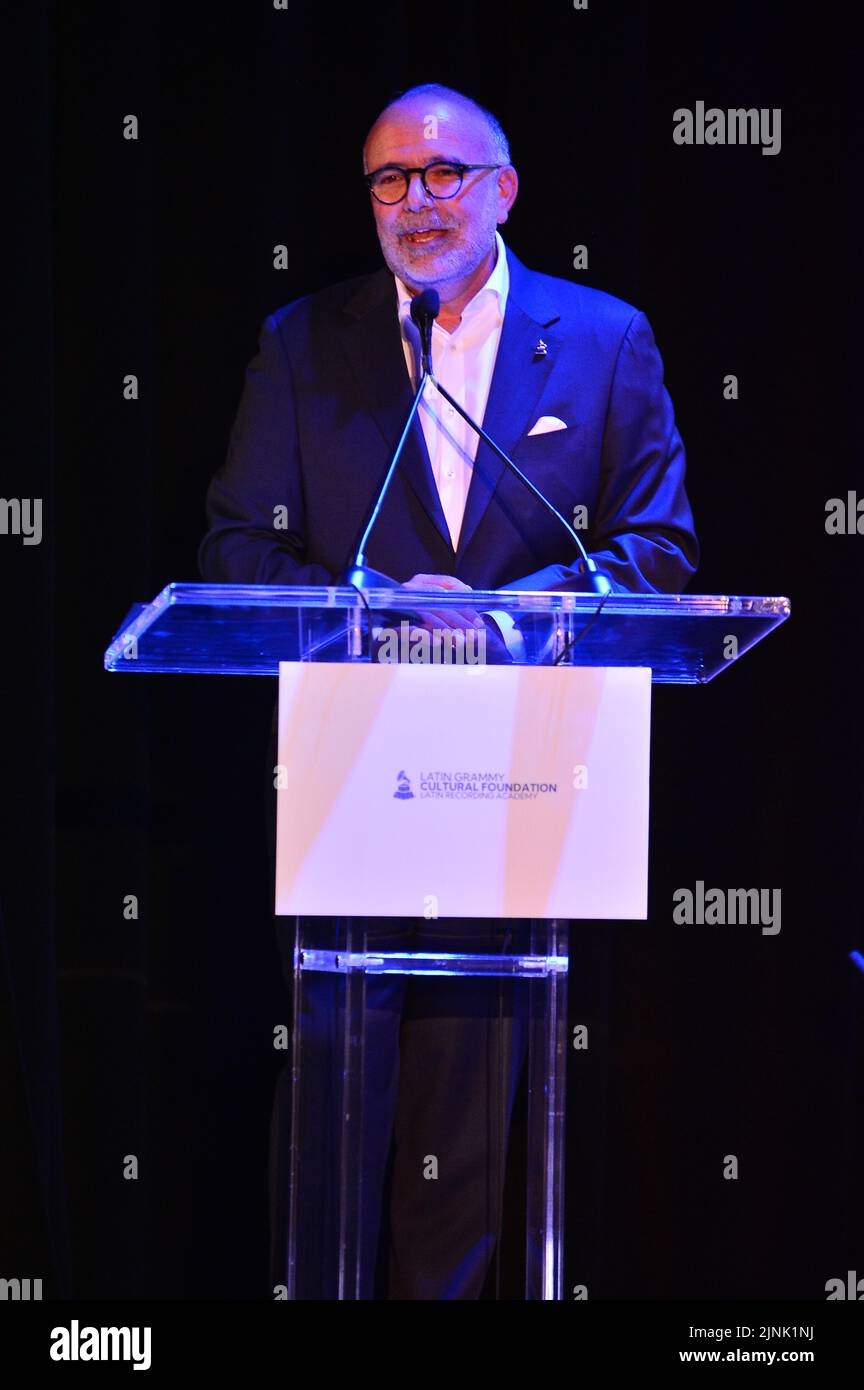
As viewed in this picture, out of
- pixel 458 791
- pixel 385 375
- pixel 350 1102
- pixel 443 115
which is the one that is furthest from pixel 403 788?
pixel 443 115

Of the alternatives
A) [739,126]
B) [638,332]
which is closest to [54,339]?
[638,332]

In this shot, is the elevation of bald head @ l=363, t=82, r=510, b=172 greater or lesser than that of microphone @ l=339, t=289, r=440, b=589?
greater

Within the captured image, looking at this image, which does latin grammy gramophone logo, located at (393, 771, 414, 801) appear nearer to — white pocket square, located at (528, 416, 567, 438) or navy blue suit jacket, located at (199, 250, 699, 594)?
navy blue suit jacket, located at (199, 250, 699, 594)

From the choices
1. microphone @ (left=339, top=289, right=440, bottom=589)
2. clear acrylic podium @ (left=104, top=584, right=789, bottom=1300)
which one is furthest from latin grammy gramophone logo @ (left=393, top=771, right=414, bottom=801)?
microphone @ (left=339, top=289, right=440, bottom=589)

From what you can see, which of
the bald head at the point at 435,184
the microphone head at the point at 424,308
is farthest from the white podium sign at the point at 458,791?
the bald head at the point at 435,184

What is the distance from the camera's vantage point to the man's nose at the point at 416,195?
2.71 meters

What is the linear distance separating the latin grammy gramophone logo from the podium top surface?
160 millimetres

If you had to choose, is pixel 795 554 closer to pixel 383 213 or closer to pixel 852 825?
pixel 852 825

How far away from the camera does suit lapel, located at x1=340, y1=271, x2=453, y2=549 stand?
2.66 meters

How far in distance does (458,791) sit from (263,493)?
1.01m

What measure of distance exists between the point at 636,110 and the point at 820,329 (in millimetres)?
552

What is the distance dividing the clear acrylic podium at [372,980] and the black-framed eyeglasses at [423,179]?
1.10 meters

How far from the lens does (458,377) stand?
2777mm

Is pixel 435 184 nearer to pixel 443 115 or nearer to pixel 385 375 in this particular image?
pixel 443 115
